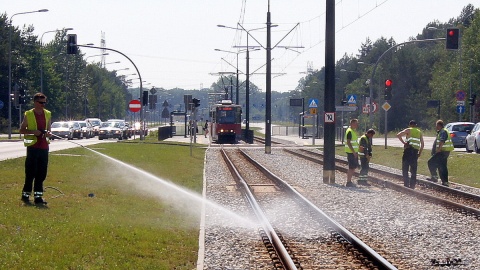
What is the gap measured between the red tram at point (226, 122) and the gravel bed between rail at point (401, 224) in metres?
40.5

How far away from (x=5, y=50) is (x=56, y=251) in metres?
76.6

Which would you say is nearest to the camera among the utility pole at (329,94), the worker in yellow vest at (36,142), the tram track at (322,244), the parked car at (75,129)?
the tram track at (322,244)

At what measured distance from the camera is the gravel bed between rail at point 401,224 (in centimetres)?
1208

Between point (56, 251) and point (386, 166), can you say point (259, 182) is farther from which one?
point (56, 251)

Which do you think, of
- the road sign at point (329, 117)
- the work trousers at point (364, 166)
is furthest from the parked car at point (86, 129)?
the work trousers at point (364, 166)

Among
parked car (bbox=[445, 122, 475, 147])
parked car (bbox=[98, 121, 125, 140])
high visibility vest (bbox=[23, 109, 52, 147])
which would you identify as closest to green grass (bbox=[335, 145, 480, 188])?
parked car (bbox=[445, 122, 475, 147])

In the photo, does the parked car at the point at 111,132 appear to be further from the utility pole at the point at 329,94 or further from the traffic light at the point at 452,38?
the utility pole at the point at 329,94

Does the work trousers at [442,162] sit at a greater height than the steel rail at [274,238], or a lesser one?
greater

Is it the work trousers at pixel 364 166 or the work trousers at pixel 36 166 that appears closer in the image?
the work trousers at pixel 36 166

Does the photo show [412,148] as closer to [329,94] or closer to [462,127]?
[329,94]

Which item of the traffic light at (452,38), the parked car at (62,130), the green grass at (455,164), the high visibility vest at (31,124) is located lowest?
the green grass at (455,164)

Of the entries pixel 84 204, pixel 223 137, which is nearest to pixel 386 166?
pixel 84 204

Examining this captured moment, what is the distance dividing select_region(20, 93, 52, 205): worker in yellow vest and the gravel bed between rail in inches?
219

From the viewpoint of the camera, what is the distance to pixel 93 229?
41.6 feet
